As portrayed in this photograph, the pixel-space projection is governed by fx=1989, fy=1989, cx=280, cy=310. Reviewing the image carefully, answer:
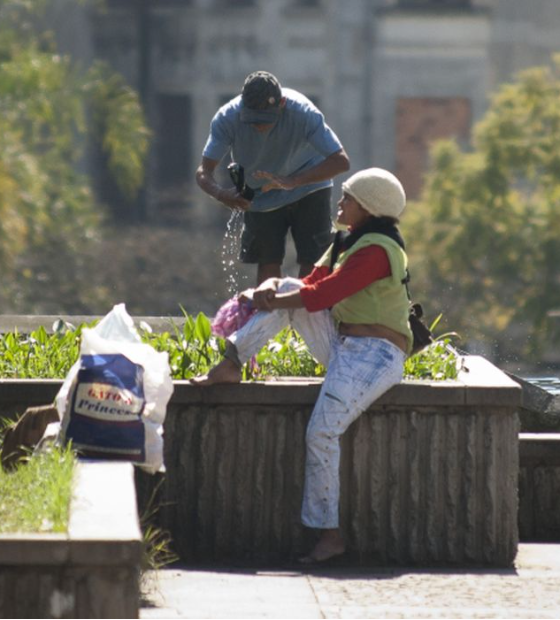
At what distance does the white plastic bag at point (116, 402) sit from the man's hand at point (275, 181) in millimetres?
2171

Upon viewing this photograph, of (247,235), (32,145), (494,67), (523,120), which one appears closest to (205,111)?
(494,67)

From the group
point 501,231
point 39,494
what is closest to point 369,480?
point 39,494

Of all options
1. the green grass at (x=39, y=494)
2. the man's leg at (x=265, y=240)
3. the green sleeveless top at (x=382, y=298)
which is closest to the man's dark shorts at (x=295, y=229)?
the man's leg at (x=265, y=240)

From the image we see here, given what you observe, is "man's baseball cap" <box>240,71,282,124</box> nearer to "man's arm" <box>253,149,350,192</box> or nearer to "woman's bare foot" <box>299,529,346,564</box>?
"man's arm" <box>253,149,350,192</box>

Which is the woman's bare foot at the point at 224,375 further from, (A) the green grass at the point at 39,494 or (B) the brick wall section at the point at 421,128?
(B) the brick wall section at the point at 421,128

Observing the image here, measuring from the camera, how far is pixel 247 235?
10.0 m

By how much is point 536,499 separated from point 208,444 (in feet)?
7.41

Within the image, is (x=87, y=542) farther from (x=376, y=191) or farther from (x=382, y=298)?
(x=376, y=191)

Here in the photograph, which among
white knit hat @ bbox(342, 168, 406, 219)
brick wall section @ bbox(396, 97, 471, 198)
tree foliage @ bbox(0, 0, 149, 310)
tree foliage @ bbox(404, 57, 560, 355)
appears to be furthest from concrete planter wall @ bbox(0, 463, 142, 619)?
brick wall section @ bbox(396, 97, 471, 198)

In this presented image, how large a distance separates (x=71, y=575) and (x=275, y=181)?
3915mm

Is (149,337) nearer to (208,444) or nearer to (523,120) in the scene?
(208,444)

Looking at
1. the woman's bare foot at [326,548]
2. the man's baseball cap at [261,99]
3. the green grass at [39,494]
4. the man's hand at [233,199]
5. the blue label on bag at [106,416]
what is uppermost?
the man's baseball cap at [261,99]

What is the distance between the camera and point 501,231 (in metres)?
34.8

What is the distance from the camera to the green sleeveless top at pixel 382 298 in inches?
307
